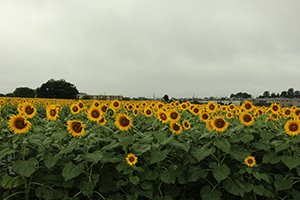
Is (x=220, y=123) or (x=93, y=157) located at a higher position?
(x=220, y=123)

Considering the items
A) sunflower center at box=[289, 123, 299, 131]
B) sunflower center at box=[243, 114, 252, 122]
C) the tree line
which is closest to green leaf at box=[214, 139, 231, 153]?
sunflower center at box=[243, 114, 252, 122]

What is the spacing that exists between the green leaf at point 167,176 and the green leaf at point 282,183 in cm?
164

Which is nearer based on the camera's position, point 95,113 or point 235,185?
point 235,185

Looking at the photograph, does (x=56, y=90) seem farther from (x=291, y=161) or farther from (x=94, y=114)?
(x=291, y=161)

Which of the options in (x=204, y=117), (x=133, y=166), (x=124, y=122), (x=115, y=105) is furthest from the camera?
(x=115, y=105)

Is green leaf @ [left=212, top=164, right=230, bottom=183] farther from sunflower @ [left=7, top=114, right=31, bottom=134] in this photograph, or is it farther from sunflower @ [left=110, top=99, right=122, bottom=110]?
sunflower @ [left=110, top=99, right=122, bottom=110]

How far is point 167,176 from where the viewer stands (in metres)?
2.92

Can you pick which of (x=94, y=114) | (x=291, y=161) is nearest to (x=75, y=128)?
(x=94, y=114)

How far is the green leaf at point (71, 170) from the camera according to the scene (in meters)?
2.55

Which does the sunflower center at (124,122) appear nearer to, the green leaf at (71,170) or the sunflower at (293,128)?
the green leaf at (71,170)

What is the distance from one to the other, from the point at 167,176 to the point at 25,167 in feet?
6.28

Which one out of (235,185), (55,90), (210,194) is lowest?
(210,194)

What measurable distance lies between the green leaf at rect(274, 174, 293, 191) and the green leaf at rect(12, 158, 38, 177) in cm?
353

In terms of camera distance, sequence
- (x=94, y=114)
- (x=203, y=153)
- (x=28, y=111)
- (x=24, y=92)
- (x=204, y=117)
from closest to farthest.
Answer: (x=203, y=153), (x=94, y=114), (x=28, y=111), (x=204, y=117), (x=24, y=92)
